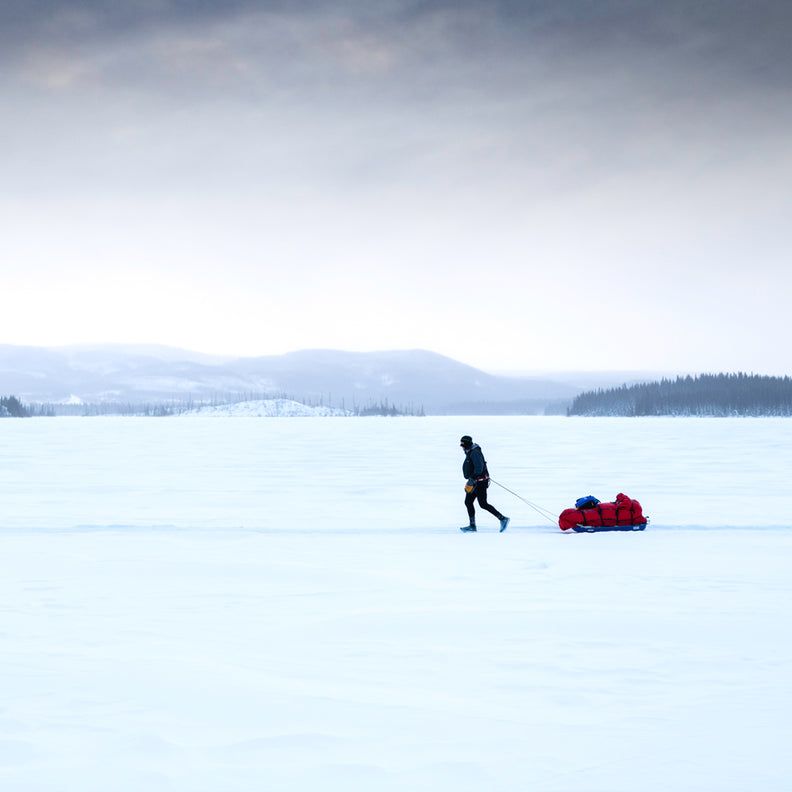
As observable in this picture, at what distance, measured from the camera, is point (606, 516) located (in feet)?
55.6

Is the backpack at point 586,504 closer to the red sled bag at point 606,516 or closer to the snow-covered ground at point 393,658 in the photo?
the red sled bag at point 606,516

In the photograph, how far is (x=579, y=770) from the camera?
5.32 meters

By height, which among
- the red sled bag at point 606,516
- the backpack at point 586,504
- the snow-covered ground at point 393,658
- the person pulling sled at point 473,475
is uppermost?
the person pulling sled at point 473,475

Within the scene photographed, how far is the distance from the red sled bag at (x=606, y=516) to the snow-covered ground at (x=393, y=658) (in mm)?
488

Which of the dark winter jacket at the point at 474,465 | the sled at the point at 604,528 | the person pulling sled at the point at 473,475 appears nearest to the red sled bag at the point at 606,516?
the sled at the point at 604,528

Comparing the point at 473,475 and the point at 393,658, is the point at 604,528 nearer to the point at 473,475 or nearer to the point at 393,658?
the point at 473,475

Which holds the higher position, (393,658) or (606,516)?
(606,516)

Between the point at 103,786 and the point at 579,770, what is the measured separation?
2814 millimetres

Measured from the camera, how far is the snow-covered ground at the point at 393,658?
17.8ft

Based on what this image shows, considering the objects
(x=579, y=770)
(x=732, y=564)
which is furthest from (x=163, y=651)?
(x=732, y=564)

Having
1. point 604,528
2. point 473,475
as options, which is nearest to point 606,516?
point 604,528

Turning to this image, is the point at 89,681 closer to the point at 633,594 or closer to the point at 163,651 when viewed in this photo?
the point at 163,651

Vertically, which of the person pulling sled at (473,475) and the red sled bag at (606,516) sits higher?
the person pulling sled at (473,475)

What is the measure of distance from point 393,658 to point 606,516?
33.0 ft
